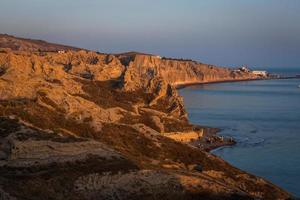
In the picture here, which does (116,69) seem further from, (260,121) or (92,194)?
(92,194)

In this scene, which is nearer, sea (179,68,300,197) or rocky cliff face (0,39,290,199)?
rocky cliff face (0,39,290,199)

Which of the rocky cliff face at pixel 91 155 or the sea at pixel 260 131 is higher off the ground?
the rocky cliff face at pixel 91 155

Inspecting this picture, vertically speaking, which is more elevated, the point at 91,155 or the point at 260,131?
the point at 91,155

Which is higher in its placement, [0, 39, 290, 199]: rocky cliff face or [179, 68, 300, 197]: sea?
[0, 39, 290, 199]: rocky cliff face

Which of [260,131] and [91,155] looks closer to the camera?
[91,155]
